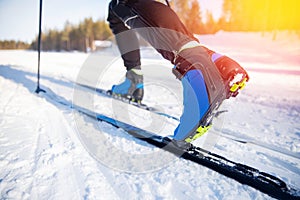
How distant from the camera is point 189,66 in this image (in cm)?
121

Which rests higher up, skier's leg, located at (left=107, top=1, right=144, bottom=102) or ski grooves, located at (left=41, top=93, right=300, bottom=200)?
skier's leg, located at (left=107, top=1, right=144, bottom=102)

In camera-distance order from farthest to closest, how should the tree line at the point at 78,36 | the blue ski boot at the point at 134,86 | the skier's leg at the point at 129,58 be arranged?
the tree line at the point at 78,36, the blue ski boot at the point at 134,86, the skier's leg at the point at 129,58

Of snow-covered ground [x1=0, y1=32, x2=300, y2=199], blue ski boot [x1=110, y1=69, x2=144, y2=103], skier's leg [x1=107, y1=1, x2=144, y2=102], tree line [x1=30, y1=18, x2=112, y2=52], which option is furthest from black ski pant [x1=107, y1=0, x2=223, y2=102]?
tree line [x1=30, y1=18, x2=112, y2=52]

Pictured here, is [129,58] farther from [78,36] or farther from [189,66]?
[78,36]

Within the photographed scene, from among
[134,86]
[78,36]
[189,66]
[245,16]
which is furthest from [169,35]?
[78,36]

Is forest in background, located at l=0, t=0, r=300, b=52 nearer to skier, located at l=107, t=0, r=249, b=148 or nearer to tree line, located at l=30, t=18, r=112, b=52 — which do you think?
skier, located at l=107, t=0, r=249, b=148

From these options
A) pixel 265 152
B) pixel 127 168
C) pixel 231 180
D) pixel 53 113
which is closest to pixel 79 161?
pixel 127 168

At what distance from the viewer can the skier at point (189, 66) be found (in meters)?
1.12

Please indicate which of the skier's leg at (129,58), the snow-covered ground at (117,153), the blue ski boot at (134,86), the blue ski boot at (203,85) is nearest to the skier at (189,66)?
the blue ski boot at (203,85)

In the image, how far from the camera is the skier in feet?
3.66

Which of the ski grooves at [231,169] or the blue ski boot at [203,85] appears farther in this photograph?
the blue ski boot at [203,85]

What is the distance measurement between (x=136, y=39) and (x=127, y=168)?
170cm

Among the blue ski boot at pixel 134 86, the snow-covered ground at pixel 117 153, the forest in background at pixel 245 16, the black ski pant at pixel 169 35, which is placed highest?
the forest in background at pixel 245 16

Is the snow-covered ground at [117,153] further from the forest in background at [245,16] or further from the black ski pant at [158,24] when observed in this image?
the forest in background at [245,16]
